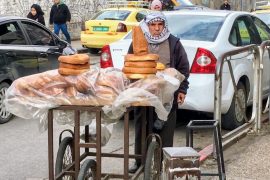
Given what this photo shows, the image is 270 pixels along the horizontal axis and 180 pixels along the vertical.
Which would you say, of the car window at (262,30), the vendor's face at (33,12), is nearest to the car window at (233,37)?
the car window at (262,30)

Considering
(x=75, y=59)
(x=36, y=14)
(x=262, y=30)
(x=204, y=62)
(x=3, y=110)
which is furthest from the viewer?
(x=36, y=14)

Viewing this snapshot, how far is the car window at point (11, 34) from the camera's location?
8.42 metres

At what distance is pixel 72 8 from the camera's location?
74.3ft

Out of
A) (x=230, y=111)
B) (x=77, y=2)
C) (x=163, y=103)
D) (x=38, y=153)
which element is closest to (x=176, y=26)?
(x=230, y=111)

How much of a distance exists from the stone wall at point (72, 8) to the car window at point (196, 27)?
1226 centimetres

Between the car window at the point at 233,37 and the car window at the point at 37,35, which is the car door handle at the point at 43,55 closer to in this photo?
the car window at the point at 37,35

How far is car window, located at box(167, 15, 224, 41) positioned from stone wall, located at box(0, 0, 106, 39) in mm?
12260

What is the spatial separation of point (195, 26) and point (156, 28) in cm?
275

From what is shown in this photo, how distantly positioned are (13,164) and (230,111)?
2.91 meters

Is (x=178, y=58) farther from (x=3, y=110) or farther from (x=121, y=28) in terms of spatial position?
(x=121, y=28)

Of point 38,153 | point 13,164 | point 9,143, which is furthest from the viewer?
point 9,143

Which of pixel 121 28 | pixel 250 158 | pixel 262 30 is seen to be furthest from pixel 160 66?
pixel 121 28

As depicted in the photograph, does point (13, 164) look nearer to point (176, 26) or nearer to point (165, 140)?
point (165, 140)

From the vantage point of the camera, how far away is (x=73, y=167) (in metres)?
4.68
